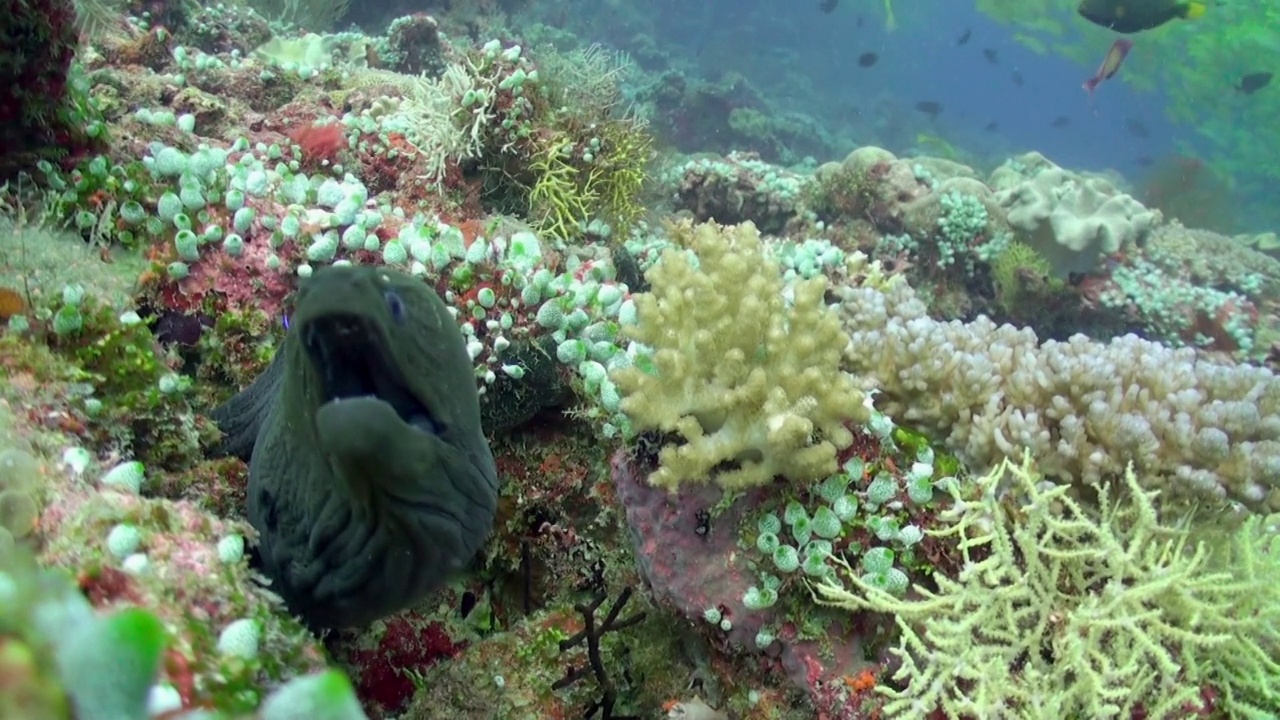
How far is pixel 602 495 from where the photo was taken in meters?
3.65

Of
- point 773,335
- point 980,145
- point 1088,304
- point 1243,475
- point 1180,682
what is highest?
point 773,335

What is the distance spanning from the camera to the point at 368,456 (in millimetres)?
1983

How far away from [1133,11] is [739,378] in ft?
44.3

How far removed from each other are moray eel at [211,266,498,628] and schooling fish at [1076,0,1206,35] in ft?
45.7

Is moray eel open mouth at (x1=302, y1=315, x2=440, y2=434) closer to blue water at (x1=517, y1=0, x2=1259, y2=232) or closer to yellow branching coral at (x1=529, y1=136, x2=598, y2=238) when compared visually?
yellow branching coral at (x1=529, y1=136, x2=598, y2=238)

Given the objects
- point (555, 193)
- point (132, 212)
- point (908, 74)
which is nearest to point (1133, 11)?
point (555, 193)

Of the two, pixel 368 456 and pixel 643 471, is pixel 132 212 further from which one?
pixel 643 471

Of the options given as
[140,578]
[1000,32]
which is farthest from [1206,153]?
[1000,32]

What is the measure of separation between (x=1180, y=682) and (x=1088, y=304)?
7902mm

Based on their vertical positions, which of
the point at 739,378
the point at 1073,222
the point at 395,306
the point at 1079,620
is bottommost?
the point at 1073,222

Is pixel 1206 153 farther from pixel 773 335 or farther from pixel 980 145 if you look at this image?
pixel 773 335

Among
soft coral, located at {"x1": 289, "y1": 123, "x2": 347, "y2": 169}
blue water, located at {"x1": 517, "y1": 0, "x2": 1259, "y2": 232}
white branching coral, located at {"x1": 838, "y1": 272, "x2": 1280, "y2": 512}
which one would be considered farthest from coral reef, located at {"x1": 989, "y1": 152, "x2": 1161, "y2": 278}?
blue water, located at {"x1": 517, "y1": 0, "x2": 1259, "y2": 232}

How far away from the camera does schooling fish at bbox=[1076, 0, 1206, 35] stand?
1209 centimetres

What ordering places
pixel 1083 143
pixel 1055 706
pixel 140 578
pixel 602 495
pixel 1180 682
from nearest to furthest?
pixel 140 578 < pixel 1055 706 < pixel 1180 682 < pixel 602 495 < pixel 1083 143
